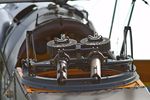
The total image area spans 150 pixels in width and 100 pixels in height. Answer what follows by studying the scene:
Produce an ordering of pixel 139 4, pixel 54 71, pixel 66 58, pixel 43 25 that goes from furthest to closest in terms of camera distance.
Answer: pixel 139 4 → pixel 43 25 → pixel 54 71 → pixel 66 58

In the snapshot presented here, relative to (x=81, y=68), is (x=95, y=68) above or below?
above

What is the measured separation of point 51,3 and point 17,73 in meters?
2.76

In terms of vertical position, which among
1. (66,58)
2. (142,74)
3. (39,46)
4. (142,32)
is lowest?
(142,32)

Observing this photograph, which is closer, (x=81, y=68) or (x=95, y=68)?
(x=95, y=68)

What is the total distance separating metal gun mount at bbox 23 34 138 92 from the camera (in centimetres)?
427

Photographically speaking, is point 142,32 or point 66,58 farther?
point 142,32

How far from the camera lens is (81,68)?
4688 mm

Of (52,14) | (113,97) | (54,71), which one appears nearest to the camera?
(113,97)

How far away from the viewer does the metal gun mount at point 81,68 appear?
14.0 feet

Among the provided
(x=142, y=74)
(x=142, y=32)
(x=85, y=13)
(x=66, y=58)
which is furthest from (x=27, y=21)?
(x=142, y=32)

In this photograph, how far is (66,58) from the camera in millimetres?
4484

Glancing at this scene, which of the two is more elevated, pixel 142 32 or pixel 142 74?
pixel 142 74

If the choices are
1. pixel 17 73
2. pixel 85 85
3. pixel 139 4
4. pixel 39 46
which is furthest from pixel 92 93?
pixel 139 4

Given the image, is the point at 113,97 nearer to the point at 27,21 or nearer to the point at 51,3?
the point at 27,21
